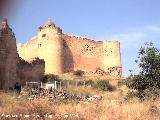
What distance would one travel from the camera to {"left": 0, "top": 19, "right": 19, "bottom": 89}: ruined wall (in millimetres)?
25108

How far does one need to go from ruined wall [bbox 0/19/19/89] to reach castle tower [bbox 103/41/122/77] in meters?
25.7

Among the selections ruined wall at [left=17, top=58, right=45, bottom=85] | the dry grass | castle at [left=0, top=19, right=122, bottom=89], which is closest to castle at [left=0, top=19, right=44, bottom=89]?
ruined wall at [left=17, top=58, right=45, bottom=85]

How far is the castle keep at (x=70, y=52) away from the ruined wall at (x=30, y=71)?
8.98 meters

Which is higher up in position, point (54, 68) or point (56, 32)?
point (56, 32)

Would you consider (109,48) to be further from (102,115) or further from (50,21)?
(102,115)

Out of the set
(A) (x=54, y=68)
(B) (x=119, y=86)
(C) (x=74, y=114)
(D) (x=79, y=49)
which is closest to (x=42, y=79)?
(B) (x=119, y=86)

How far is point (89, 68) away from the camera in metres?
50.6

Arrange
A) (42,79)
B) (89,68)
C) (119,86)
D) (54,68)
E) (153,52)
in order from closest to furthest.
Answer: (153,52), (42,79), (119,86), (54,68), (89,68)

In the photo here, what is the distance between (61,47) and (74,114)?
3753cm

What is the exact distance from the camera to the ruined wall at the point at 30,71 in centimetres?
3050

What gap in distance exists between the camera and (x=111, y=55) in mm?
52812

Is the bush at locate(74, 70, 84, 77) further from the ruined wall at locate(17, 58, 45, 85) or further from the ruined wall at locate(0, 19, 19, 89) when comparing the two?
the ruined wall at locate(0, 19, 19, 89)

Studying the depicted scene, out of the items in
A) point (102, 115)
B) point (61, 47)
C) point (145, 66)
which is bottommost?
point (102, 115)

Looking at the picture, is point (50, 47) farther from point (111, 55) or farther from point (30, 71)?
point (30, 71)
